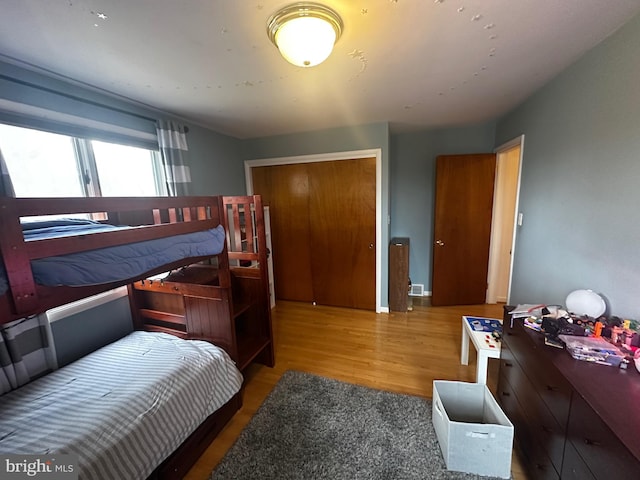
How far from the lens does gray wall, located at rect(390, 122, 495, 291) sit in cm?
322

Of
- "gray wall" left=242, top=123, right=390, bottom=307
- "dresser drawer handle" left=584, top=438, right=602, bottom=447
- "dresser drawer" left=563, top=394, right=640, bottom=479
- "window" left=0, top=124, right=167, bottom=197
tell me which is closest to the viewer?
"dresser drawer" left=563, top=394, right=640, bottom=479

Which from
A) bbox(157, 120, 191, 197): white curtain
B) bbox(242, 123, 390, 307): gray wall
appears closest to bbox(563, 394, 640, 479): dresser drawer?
bbox(242, 123, 390, 307): gray wall

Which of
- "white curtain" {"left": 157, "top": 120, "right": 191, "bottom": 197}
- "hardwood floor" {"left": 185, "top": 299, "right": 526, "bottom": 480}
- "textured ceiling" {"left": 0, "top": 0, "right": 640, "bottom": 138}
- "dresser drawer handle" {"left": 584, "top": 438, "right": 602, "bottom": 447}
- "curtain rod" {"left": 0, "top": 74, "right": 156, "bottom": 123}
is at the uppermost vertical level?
"textured ceiling" {"left": 0, "top": 0, "right": 640, "bottom": 138}

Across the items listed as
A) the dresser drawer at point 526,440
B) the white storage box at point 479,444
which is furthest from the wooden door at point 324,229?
the white storage box at point 479,444

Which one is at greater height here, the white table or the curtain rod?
the curtain rod

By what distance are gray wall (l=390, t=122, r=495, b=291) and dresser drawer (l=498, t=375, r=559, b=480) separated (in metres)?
2.19

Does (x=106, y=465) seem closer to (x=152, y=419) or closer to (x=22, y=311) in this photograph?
(x=152, y=419)

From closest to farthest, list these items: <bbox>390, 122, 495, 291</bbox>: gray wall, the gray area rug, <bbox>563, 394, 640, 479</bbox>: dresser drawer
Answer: <bbox>563, 394, 640, 479</bbox>: dresser drawer → the gray area rug → <bbox>390, 122, 495, 291</bbox>: gray wall

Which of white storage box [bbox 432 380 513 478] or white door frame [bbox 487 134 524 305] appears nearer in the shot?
white storage box [bbox 432 380 513 478]

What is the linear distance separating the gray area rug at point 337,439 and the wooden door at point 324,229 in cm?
155

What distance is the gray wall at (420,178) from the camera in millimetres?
3221

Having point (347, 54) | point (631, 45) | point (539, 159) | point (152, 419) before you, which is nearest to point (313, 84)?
point (347, 54)

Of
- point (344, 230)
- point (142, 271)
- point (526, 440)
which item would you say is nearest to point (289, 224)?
point (344, 230)

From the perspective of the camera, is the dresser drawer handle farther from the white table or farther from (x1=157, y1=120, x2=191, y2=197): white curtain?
(x1=157, y1=120, x2=191, y2=197): white curtain
